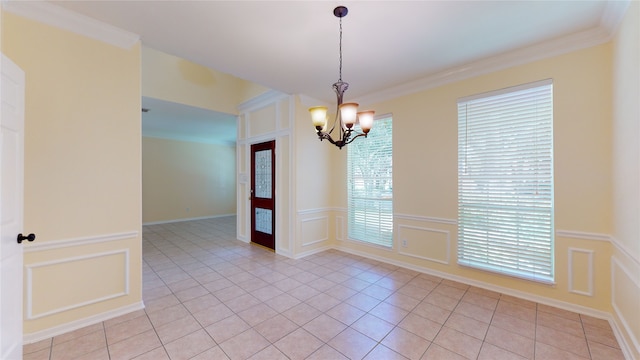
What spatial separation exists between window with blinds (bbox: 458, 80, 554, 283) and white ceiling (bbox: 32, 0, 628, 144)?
1.76 feet

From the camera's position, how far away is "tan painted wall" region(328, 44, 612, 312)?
239 centimetres

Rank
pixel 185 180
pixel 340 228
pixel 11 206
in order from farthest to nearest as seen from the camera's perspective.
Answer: pixel 185 180 < pixel 340 228 < pixel 11 206

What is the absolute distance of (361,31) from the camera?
2398mm

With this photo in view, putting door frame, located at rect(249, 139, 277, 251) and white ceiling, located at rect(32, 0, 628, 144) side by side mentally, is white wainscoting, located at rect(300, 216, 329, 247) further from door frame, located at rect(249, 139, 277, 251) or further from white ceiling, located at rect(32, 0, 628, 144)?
white ceiling, located at rect(32, 0, 628, 144)

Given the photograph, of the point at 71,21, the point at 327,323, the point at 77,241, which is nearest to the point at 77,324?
the point at 77,241

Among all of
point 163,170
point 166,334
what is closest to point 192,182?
point 163,170

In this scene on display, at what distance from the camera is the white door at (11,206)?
1.42m

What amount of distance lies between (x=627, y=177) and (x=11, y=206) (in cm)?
447

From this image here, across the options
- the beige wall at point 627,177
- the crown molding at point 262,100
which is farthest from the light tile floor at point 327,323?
the crown molding at point 262,100

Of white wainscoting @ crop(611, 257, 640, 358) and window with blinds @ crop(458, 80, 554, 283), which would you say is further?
window with blinds @ crop(458, 80, 554, 283)

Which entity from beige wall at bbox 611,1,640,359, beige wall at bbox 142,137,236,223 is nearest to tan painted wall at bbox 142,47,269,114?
beige wall at bbox 142,137,236,223

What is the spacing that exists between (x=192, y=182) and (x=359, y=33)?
7.63 meters

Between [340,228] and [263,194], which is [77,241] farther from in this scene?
[340,228]

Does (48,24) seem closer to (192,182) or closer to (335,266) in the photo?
(335,266)
